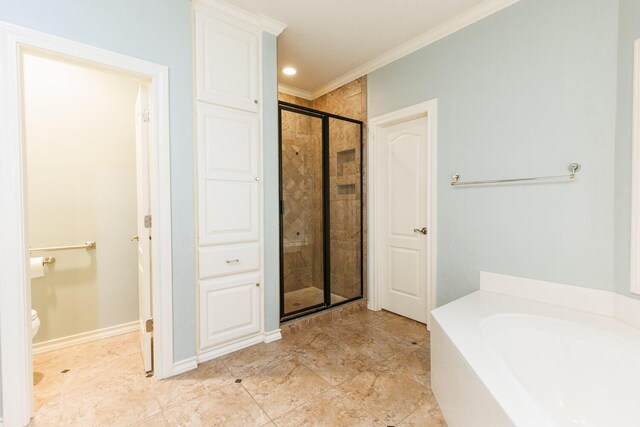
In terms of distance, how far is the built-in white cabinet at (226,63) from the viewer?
2078 millimetres

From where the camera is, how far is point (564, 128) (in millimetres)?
1845

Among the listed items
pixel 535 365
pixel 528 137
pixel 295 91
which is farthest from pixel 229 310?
pixel 295 91

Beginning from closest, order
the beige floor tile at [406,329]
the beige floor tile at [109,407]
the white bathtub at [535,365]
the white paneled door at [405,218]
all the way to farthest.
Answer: the white bathtub at [535,365] → the beige floor tile at [109,407] → the beige floor tile at [406,329] → the white paneled door at [405,218]

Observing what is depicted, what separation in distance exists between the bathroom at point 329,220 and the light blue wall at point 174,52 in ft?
0.04

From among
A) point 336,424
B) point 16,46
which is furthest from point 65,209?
point 336,424

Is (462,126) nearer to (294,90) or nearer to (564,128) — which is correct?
(564,128)

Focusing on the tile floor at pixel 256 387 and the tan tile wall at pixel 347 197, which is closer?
the tile floor at pixel 256 387

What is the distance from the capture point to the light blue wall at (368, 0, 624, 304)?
5.66ft

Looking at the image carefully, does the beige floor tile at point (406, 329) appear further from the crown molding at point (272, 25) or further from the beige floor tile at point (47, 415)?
the crown molding at point (272, 25)

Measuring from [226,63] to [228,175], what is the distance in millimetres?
824

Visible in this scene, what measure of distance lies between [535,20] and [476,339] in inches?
81.6

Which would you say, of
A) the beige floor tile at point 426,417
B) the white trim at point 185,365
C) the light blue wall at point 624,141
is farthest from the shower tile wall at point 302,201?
the light blue wall at point 624,141

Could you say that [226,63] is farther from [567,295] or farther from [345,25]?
[567,295]

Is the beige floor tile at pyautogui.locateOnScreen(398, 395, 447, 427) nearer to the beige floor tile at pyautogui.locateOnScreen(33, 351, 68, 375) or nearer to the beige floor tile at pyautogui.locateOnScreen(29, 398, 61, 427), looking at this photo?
the beige floor tile at pyautogui.locateOnScreen(29, 398, 61, 427)
